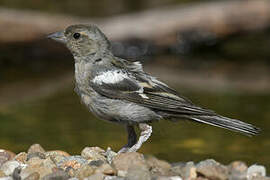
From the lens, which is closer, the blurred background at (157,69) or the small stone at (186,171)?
the small stone at (186,171)

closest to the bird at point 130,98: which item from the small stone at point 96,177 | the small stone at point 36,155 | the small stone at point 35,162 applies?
the small stone at point 36,155

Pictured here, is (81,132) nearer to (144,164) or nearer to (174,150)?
(174,150)

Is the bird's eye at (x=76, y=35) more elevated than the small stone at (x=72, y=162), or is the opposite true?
the bird's eye at (x=76, y=35)

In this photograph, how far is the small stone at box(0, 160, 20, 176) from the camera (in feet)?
17.9

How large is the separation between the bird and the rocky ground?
1.41ft

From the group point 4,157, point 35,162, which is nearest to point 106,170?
point 35,162

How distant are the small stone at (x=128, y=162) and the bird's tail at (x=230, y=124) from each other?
888 mm

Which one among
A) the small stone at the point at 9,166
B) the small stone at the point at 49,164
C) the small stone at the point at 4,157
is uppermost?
the small stone at the point at 49,164

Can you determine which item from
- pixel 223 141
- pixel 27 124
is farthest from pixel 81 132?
pixel 223 141

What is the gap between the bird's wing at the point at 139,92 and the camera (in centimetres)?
596

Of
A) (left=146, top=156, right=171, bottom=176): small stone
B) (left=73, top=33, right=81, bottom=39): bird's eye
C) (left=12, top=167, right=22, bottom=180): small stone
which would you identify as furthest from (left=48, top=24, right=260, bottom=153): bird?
(left=12, top=167, right=22, bottom=180): small stone

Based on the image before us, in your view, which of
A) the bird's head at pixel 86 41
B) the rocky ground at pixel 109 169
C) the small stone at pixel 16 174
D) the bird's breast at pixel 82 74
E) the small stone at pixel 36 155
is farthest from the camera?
the bird's head at pixel 86 41

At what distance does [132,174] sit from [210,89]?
662 cm

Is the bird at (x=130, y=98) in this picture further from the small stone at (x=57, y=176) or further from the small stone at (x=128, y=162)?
the small stone at (x=57, y=176)
